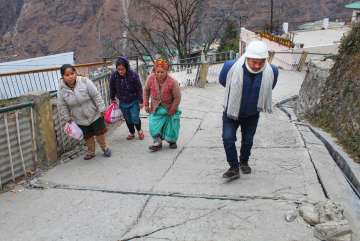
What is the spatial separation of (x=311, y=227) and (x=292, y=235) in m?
0.23

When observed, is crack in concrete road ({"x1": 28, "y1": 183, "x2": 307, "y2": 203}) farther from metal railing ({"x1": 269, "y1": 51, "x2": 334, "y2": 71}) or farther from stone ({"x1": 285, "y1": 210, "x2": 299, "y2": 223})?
metal railing ({"x1": 269, "y1": 51, "x2": 334, "y2": 71})

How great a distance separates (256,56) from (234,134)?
0.96 meters

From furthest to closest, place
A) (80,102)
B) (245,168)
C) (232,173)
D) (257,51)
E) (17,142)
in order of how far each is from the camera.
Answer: (80,102) → (17,142) → (245,168) → (232,173) → (257,51)

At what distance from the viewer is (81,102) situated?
5516 millimetres

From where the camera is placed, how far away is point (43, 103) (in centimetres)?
555

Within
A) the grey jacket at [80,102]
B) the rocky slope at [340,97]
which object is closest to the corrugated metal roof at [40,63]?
the rocky slope at [340,97]

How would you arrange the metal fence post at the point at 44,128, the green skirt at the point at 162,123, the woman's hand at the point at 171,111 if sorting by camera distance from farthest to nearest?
the green skirt at the point at 162,123 < the woman's hand at the point at 171,111 < the metal fence post at the point at 44,128

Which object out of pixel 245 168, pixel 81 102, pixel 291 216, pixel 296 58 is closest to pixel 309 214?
pixel 291 216

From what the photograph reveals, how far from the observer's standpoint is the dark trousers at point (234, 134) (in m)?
4.59

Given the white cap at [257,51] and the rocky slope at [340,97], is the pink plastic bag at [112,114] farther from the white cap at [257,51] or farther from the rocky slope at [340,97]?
the rocky slope at [340,97]

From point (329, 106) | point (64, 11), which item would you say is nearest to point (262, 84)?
point (329, 106)

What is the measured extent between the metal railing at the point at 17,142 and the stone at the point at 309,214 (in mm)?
3575

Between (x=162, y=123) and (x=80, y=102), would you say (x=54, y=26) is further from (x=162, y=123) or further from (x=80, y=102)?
(x=80, y=102)

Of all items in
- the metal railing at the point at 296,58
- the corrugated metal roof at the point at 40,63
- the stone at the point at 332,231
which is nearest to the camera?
the stone at the point at 332,231
